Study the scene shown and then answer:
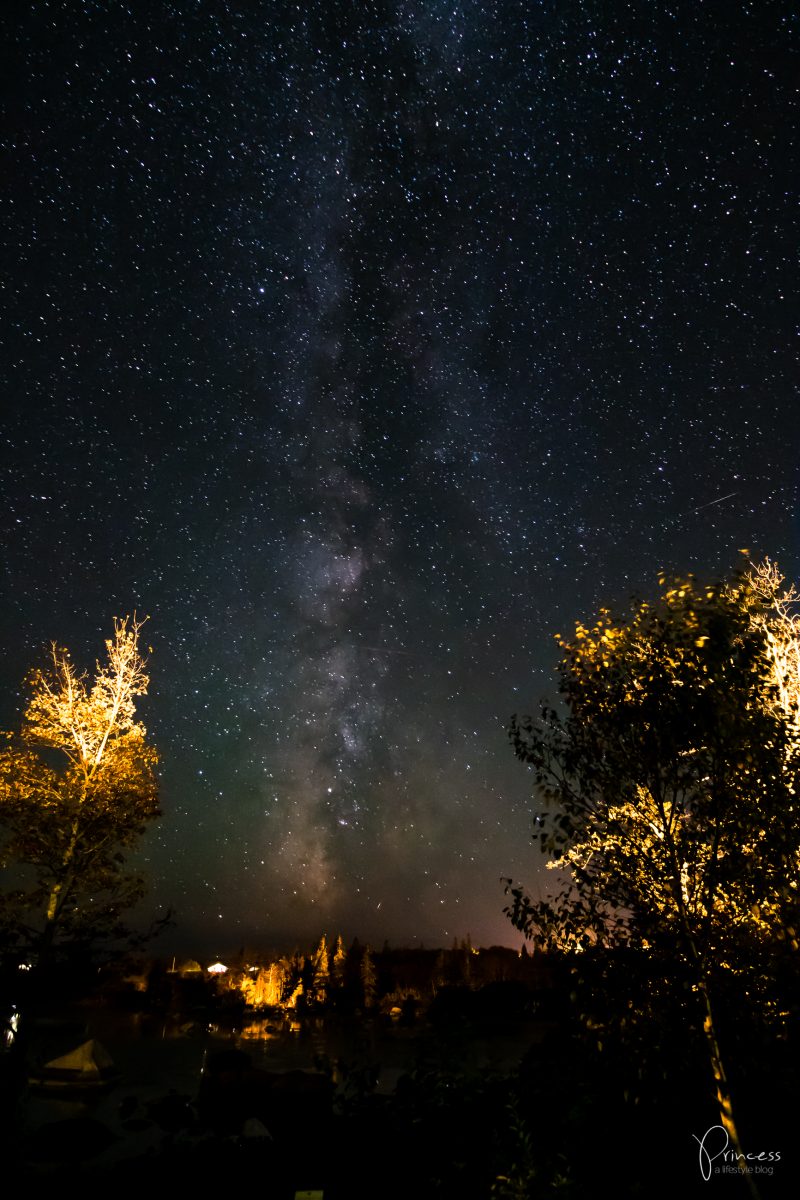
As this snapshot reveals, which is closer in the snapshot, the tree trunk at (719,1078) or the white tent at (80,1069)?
the tree trunk at (719,1078)

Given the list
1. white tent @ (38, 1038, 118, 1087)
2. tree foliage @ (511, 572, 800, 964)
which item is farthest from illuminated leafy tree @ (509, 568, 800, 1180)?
white tent @ (38, 1038, 118, 1087)

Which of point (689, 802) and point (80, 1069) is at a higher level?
point (689, 802)

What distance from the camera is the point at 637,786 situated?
349 inches

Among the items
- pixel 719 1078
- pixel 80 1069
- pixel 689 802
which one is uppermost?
pixel 689 802

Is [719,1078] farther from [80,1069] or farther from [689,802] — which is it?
[80,1069]

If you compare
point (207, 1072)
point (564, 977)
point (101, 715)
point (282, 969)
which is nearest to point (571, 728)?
point (564, 977)

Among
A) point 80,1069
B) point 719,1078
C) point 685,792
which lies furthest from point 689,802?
point 80,1069

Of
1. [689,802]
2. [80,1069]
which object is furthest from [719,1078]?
[80,1069]

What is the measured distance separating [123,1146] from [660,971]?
2301 cm

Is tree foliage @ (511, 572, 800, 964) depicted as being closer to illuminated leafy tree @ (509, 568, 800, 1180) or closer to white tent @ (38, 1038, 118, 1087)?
illuminated leafy tree @ (509, 568, 800, 1180)

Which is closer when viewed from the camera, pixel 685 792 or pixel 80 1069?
pixel 685 792

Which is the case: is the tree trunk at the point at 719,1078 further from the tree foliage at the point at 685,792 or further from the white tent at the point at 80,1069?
the white tent at the point at 80,1069

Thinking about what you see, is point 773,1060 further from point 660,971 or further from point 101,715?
point 101,715

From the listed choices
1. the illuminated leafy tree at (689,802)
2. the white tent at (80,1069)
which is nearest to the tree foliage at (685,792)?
the illuminated leafy tree at (689,802)
